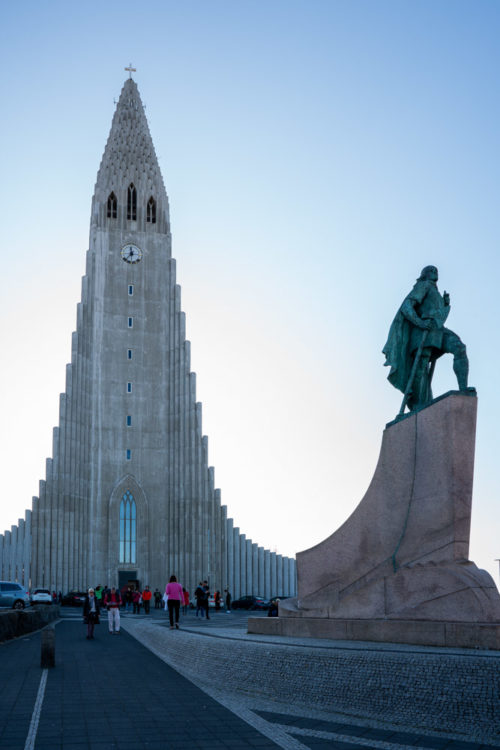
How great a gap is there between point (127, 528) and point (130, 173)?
2771 centimetres

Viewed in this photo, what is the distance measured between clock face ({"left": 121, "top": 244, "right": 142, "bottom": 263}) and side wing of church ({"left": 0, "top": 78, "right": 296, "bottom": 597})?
0.09 meters

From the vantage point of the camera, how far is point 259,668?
10898 mm

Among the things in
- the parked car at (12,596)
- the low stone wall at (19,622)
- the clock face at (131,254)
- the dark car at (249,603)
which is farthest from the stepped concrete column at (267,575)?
the low stone wall at (19,622)

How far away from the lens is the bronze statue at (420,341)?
548 inches

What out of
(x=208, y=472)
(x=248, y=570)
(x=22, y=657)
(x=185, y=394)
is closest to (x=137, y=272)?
(x=185, y=394)

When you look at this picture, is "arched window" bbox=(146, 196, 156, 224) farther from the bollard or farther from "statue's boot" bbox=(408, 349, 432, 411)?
"statue's boot" bbox=(408, 349, 432, 411)

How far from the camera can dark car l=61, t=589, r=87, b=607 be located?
55922 mm

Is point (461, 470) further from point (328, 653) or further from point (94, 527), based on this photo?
point (94, 527)

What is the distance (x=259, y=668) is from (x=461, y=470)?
3.92 m

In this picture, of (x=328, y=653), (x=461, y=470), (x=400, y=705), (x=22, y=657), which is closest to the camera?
(x=400, y=705)

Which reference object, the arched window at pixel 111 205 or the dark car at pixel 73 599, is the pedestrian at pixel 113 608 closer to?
the dark car at pixel 73 599

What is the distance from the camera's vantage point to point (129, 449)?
62906mm

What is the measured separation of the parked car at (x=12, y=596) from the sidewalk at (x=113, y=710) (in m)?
20.1

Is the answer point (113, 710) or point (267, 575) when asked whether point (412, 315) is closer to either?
point (113, 710)
